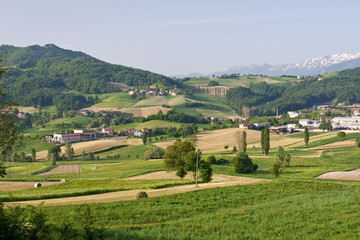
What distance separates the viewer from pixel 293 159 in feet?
366

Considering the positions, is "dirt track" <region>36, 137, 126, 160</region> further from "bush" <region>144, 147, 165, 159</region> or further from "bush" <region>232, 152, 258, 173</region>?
"bush" <region>232, 152, 258, 173</region>

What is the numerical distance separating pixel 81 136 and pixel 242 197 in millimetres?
162713

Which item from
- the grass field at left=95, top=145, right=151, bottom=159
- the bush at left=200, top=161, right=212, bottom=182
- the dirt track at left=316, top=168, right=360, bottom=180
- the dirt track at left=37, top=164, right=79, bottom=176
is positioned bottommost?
the dirt track at left=37, top=164, right=79, bottom=176

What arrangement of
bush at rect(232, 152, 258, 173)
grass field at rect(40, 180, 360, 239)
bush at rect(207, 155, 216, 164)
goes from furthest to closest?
bush at rect(207, 155, 216, 164)
bush at rect(232, 152, 258, 173)
grass field at rect(40, 180, 360, 239)

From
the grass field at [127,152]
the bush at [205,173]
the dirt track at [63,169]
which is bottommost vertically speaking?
the dirt track at [63,169]

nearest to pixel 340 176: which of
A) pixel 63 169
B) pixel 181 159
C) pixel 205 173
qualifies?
pixel 205 173

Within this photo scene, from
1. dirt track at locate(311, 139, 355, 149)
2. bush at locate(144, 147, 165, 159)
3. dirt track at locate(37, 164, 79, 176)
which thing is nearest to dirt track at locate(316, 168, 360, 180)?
dirt track at locate(311, 139, 355, 149)

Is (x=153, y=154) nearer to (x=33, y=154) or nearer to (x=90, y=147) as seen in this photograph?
(x=90, y=147)

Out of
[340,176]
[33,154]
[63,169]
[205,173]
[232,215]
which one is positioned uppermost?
[232,215]

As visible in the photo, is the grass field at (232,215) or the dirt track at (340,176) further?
the dirt track at (340,176)

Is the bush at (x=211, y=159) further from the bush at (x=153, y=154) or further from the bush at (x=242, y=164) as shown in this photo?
the bush at (x=153, y=154)

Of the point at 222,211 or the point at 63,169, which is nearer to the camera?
the point at 222,211

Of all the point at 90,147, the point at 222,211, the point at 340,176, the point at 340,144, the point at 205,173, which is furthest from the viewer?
the point at 90,147

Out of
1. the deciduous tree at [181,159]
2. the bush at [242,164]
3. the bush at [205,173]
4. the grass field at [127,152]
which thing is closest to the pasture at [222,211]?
the bush at [205,173]
